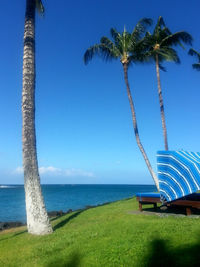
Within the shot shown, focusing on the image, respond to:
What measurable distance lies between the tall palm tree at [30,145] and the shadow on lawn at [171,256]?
14.1 ft

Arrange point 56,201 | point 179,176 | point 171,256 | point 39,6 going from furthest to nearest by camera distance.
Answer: point 56,201 → point 39,6 → point 179,176 → point 171,256

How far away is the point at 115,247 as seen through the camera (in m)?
5.68

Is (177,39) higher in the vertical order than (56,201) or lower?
higher

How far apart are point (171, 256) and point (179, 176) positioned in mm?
3888

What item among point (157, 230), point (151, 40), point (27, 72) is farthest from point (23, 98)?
point (151, 40)

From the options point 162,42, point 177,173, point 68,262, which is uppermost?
point 162,42

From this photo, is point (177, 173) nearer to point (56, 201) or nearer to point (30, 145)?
point (30, 145)

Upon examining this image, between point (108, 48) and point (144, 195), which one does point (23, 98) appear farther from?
point (108, 48)

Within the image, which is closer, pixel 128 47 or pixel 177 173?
pixel 177 173

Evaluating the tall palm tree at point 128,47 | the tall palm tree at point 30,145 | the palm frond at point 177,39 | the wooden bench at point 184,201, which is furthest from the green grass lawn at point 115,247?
the palm frond at point 177,39

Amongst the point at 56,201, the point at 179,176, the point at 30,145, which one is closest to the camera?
the point at 179,176

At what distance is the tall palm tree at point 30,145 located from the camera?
8.00m

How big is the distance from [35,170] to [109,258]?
4.46 meters

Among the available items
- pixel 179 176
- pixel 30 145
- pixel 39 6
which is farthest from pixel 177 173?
pixel 39 6
